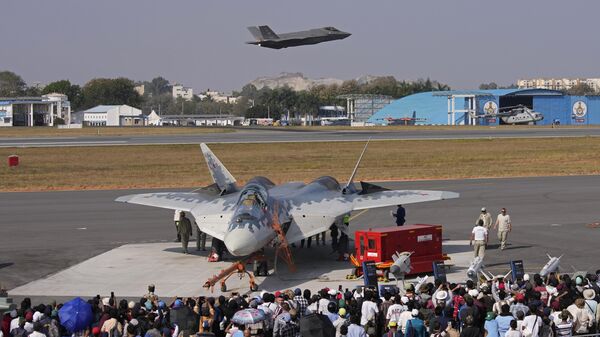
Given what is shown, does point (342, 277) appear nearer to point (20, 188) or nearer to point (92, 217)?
point (92, 217)

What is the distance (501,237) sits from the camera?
32312 mm

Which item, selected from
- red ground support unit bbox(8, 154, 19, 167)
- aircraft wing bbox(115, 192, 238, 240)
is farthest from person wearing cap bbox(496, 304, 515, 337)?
red ground support unit bbox(8, 154, 19, 167)

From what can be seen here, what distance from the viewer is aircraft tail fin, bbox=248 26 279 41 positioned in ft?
288

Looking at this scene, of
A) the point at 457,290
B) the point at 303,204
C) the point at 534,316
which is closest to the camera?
the point at 534,316

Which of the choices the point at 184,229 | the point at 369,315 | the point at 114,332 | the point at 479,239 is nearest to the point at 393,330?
the point at 369,315

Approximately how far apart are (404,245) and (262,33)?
63.9 metres

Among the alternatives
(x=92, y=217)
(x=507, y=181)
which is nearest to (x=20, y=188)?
(x=92, y=217)

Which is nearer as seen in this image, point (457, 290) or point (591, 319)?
point (591, 319)

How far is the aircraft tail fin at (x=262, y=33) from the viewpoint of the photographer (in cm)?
8788

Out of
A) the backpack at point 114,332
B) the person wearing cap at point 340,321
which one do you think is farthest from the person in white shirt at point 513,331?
the backpack at point 114,332

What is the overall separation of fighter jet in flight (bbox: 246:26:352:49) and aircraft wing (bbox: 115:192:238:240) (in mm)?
50406

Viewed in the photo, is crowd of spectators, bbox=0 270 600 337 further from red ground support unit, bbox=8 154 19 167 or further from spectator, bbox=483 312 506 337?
red ground support unit, bbox=8 154 19 167

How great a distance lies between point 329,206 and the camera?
30719 millimetres

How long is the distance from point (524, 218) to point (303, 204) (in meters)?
13.8
